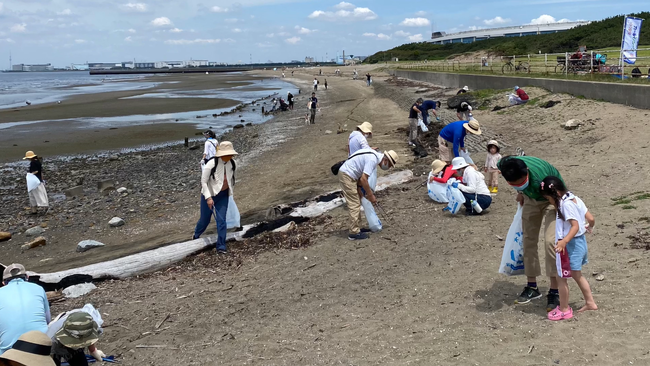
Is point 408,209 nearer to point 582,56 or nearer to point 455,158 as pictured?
point 455,158

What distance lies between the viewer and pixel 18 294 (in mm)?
4480

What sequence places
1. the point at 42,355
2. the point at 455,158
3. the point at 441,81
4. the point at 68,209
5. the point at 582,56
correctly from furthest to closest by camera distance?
the point at 441,81, the point at 582,56, the point at 68,209, the point at 455,158, the point at 42,355

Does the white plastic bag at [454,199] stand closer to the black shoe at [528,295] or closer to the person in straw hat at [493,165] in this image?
Answer: the person in straw hat at [493,165]

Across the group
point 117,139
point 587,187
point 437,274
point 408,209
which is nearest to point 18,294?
point 437,274

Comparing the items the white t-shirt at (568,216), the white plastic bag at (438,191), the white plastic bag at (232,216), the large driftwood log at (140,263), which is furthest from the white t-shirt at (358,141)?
the white t-shirt at (568,216)

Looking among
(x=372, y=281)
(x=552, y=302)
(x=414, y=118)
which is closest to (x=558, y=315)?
(x=552, y=302)

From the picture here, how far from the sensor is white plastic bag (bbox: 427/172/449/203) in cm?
929

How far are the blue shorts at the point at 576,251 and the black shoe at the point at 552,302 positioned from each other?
531mm

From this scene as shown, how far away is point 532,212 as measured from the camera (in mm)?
4996

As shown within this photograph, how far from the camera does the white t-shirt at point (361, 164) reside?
755 centimetres

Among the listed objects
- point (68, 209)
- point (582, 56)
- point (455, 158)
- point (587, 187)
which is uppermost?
point (582, 56)

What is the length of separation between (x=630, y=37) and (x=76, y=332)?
19389 millimetres

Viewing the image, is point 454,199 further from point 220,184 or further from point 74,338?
point 74,338

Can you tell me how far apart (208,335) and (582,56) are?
21.7 meters
